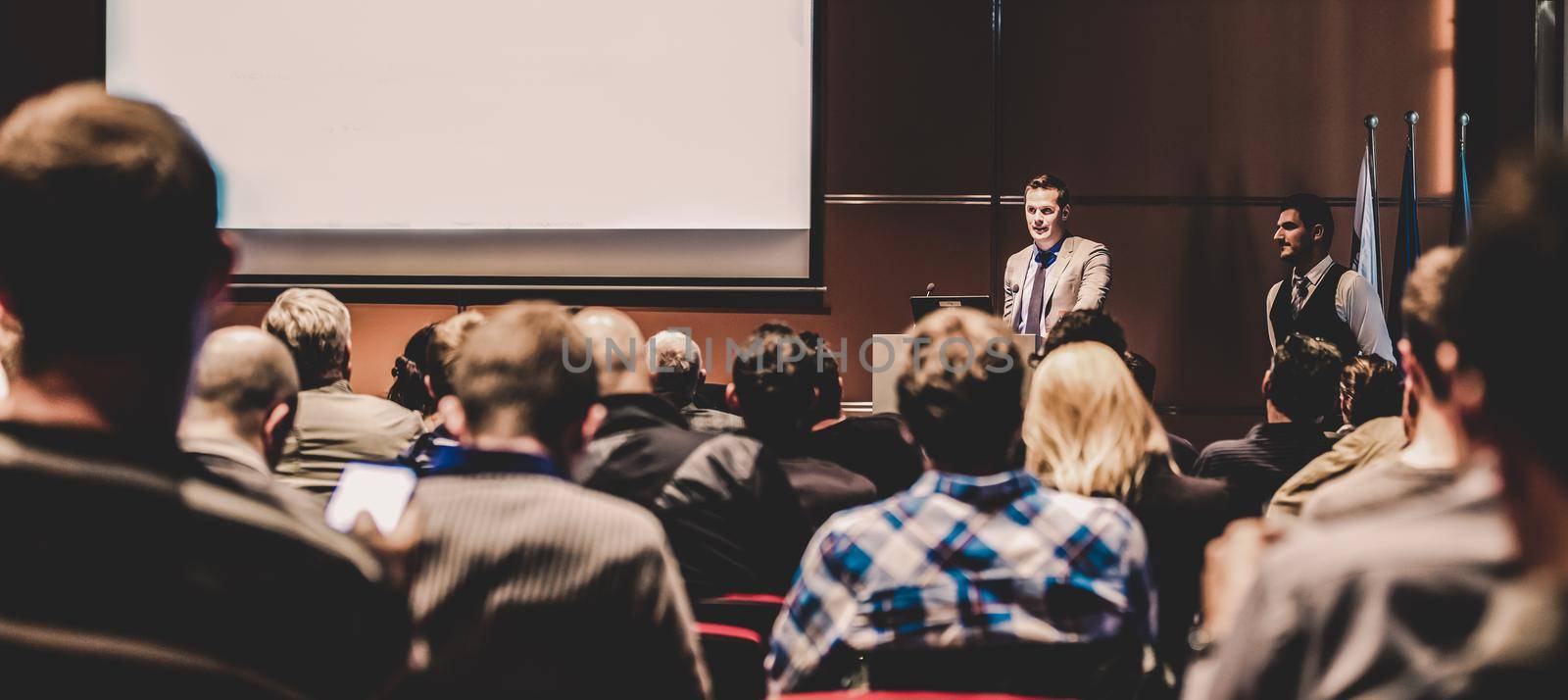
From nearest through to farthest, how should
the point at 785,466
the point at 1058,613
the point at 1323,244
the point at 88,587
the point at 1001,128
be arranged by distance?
1. the point at 88,587
2. the point at 1058,613
3. the point at 785,466
4. the point at 1323,244
5. the point at 1001,128

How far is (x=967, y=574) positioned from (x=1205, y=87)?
4909 millimetres

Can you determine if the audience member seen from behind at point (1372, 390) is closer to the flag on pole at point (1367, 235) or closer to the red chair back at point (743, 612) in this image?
the red chair back at point (743, 612)

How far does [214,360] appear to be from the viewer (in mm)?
1541

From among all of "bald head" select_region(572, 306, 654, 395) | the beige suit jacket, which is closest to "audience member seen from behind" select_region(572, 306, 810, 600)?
"bald head" select_region(572, 306, 654, 395)

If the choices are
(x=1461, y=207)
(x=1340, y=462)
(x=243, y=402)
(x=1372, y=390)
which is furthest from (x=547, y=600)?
(x=1461, y=207)

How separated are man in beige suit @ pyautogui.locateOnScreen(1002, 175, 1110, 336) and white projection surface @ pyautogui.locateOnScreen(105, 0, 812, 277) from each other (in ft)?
3.73

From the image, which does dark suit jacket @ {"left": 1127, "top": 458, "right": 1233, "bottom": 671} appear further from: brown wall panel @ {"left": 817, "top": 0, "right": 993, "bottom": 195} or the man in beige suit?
brown wall panel @ {"left": 817, "top": 0, "right": 993, "bottom": 195}

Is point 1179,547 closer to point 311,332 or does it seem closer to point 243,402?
point 243,402

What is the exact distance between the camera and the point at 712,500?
2.08 meters

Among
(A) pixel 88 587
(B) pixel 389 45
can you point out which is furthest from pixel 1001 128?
(A) pixel 88 587

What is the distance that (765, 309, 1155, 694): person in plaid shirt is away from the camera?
1.46 meters

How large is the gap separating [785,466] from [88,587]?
5.93ft

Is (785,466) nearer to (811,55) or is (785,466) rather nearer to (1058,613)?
(1058,613)

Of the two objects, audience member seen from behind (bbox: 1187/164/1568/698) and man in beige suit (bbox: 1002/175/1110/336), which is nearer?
audience member seen from behind (bbox: 1187/164/1568/698)
